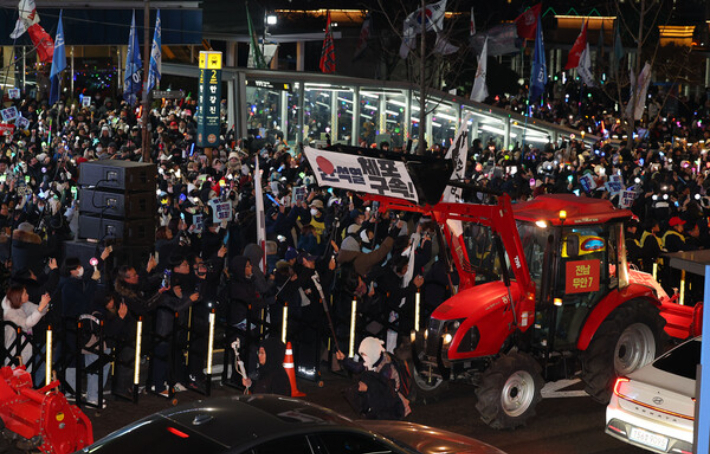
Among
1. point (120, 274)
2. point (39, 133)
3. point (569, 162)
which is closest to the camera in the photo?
point (120, 274)

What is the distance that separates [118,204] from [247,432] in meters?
8.49

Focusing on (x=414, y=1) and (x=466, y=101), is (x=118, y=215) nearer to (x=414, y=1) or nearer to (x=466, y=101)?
(x=466, y=101)

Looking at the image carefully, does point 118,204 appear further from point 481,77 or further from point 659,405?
point 481,77

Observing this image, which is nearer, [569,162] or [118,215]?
[118,215]

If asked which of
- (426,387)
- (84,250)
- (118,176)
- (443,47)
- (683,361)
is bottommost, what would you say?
(426,387)

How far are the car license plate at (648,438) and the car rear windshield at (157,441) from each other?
4899 mm

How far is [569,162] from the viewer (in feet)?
94.2

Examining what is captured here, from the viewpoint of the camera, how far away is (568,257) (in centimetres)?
1138

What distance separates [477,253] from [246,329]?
313 cm

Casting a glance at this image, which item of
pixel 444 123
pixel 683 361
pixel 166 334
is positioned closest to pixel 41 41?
pixel 444 123

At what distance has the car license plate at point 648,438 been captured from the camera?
9734 mm

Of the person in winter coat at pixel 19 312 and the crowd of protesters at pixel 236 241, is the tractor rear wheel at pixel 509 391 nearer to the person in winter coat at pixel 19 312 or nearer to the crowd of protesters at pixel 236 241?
the crowd of protesters at pixel 236 241

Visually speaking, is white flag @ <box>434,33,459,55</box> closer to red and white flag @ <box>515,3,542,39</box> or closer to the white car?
red and white flag @ <box>515,3,542,39</box>

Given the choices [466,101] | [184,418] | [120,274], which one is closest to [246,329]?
[120,274]
